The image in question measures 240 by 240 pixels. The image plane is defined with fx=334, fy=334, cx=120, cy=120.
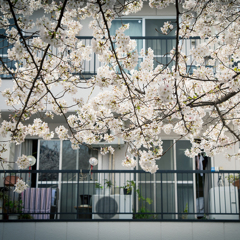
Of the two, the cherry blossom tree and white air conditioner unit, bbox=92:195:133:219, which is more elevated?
the cherry blossom tree

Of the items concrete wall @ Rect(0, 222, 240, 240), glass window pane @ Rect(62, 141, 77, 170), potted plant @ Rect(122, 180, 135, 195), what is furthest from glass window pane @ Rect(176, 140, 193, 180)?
glass window pane @ Rect(62, 141, 77, 170)

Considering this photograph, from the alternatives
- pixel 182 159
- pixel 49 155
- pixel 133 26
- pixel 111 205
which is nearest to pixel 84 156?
pixel 49 155

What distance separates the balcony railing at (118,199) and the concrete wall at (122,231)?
0.46ft

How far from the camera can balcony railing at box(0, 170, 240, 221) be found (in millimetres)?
5891

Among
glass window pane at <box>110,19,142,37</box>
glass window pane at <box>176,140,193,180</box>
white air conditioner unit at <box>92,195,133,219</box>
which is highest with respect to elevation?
glass window pane at <box>110,19,142,37</box>

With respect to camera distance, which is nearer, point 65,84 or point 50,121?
point 65,84

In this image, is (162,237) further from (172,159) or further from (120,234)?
(172,159)

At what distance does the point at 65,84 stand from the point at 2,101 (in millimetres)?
3343

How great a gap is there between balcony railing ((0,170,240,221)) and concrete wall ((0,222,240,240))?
14 centimetres

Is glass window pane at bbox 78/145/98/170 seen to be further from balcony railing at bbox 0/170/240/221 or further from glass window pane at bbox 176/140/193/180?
glass window pane at bbox 176/140/193/180

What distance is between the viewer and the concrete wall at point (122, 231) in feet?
18.2

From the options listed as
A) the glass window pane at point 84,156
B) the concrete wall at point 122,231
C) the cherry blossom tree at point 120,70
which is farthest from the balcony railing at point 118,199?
the cherry blossom tree at point 120,70

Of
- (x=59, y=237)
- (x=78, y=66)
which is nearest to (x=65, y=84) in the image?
(x=78, y=66)

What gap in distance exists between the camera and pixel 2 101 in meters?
6.92
